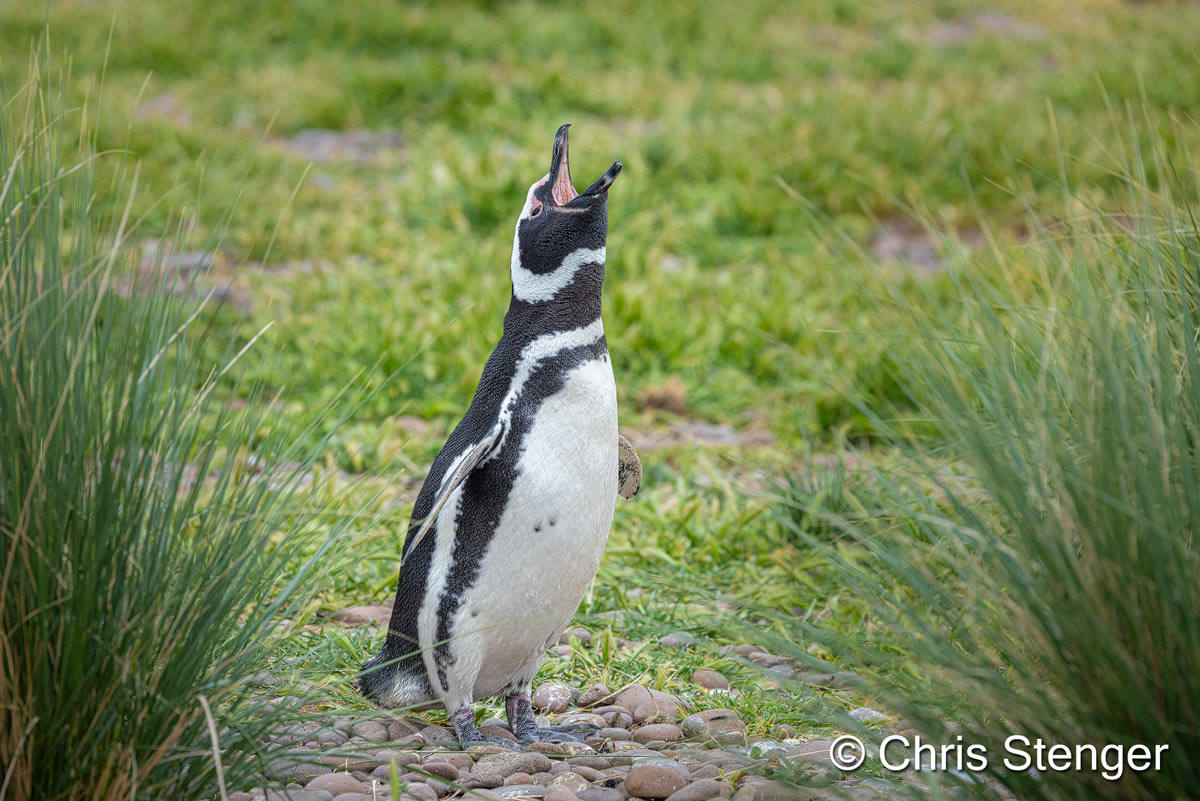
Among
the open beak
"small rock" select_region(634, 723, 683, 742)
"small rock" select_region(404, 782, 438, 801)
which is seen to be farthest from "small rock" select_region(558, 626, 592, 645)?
the open beak

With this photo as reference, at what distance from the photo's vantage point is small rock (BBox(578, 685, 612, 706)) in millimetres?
2652

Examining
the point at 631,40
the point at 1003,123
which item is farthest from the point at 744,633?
the point at 631,40

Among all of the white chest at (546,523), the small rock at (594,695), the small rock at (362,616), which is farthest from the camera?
the small rock at (362,616)

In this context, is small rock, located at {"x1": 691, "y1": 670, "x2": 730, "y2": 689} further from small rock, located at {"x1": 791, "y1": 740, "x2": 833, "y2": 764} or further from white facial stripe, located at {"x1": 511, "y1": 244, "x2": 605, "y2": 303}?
white facial stripe, located at {"x1": 511, "y1": 244, "x2": 605, "y2": 303}

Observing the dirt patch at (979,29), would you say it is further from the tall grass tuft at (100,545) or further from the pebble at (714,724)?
the tall grass tuft at (100,545)

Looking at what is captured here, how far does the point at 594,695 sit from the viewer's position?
2.66 m

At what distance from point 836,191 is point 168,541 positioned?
555 cm

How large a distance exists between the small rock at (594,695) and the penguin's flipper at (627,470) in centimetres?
45

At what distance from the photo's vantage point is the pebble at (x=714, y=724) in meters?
2.33

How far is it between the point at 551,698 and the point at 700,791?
737 millimetres

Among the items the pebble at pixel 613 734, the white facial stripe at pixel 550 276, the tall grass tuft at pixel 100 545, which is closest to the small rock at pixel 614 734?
the pebble at pixel 613 734

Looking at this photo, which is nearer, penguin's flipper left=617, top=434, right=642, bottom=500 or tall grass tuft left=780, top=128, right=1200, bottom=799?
tall grass tuft left=780, top=128, right=1200, bottom=799

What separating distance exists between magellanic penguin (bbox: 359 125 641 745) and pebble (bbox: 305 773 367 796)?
1.13ft

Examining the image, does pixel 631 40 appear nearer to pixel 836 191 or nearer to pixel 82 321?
pixel 836 191
